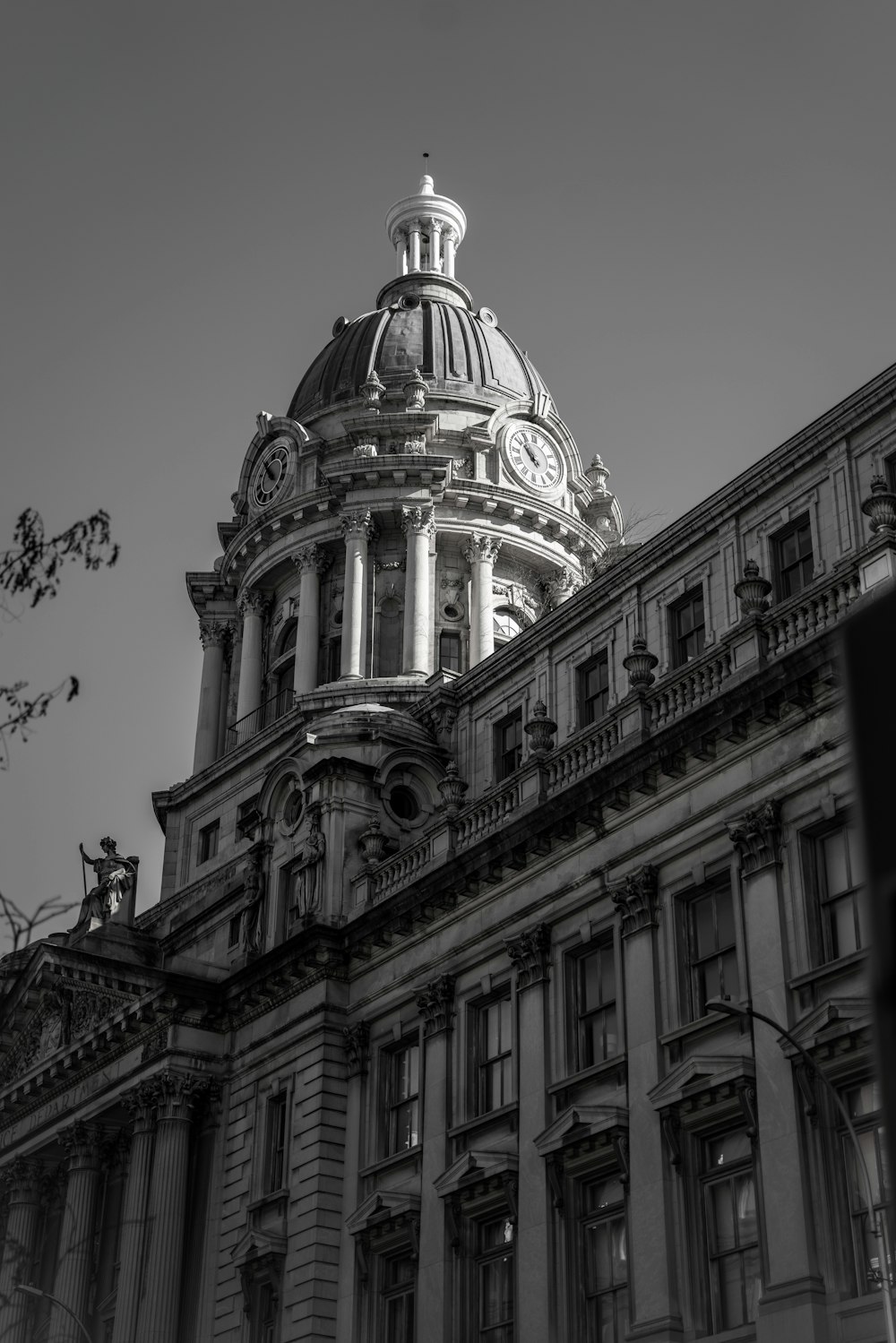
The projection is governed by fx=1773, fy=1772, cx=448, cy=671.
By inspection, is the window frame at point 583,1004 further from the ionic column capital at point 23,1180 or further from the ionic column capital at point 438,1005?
the ionic column capital at point 23,1180

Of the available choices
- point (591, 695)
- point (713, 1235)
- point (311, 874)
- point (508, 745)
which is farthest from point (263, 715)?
point (713, 1235)

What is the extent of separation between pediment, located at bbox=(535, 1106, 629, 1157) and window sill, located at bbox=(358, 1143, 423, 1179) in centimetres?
455

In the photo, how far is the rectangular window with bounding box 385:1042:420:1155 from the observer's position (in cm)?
3906

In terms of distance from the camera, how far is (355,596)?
6034 cm

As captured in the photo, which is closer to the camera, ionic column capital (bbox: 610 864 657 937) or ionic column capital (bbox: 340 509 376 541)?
ionic column capital (bbox: 610 864 657 937)

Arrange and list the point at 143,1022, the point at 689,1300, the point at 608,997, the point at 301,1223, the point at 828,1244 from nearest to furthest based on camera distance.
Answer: the point at 828,1244, the point at 689,1300, the point at 608,997, the point at 301,1223, the point at 143,1022

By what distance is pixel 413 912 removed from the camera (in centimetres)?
4041

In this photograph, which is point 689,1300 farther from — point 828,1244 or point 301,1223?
point 301,1223

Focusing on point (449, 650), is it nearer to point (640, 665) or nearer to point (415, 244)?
point (640, 665)

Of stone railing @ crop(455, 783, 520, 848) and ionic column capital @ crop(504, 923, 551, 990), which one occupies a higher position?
stone railing @ crop(455, 783, 520, 848)

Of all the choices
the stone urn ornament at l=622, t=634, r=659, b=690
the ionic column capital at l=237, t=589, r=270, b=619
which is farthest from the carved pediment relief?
the stone urn ornament at l=622, t=634, r=659, b=690

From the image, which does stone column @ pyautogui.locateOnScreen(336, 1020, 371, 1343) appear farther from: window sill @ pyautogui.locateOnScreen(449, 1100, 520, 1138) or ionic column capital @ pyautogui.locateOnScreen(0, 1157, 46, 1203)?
ionic column capital @ pyautogui.locateOnScreen(0, 1157, 46, 1203)

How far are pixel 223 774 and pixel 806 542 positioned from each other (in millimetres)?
23370

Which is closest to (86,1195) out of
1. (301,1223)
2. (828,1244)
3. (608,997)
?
(301,1223)
